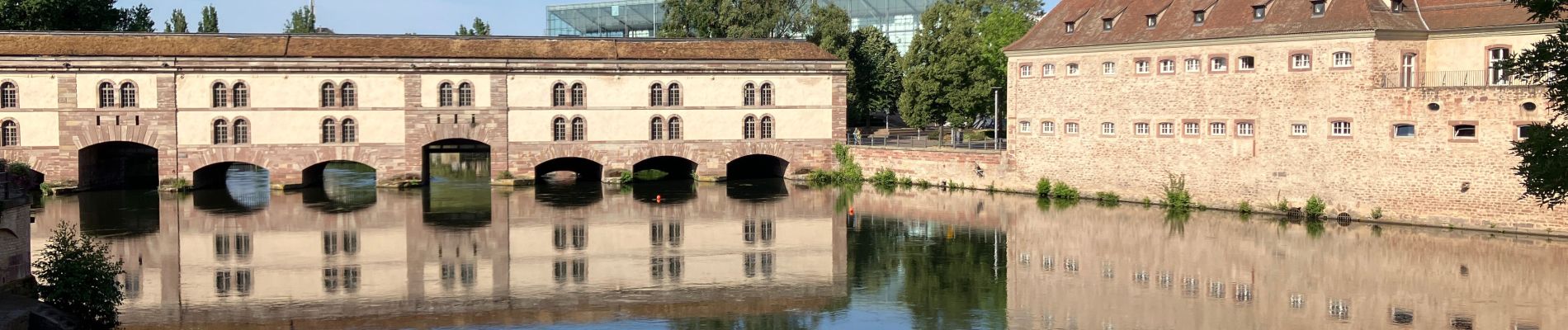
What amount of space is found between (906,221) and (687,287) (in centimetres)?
1438

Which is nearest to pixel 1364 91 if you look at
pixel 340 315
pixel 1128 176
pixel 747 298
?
pixel 1128 176

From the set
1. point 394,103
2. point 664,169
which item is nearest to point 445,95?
point 394,103

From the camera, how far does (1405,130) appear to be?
38406 millimetres

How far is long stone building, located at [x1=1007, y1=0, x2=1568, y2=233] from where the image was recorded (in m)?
37.1

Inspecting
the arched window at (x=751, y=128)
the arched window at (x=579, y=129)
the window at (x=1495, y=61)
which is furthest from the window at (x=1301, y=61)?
the arched window at (x=579, y=129)

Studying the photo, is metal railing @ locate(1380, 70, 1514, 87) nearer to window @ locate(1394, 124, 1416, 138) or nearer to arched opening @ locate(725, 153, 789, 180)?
window @ locate(1394, 124, 1416, 138)

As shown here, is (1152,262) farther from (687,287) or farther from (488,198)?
(488,198)

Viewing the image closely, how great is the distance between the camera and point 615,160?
55.8 m

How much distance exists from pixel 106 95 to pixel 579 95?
56.0ft

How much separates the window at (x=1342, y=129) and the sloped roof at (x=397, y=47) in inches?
888

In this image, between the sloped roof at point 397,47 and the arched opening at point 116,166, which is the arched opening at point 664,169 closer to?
the sloped roof at point 397,47

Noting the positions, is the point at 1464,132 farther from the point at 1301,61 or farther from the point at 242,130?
the point at 242,130

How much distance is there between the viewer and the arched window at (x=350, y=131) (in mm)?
53094

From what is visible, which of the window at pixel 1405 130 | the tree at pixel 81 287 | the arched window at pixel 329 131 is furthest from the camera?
the arched window at pixel 329 131
